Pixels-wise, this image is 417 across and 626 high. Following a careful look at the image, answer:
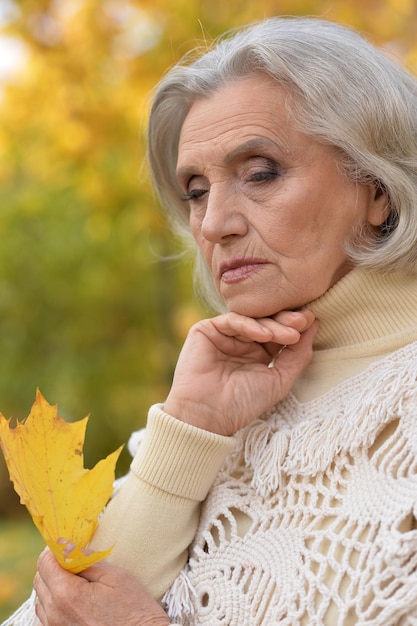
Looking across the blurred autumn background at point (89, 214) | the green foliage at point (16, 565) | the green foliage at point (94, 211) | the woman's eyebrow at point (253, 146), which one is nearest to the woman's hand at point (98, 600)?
the woman's eyebrow at point (253, 146)

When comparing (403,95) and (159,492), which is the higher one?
(403,95)

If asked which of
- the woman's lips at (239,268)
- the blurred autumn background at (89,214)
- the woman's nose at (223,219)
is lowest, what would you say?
the woman's lips at (239,268)

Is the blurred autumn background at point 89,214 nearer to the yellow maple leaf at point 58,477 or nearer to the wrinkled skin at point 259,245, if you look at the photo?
the wrinkled skin at point 259,245

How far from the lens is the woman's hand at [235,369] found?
2074mm

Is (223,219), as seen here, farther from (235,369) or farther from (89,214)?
(89,214)

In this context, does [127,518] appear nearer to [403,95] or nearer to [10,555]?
[403,95]

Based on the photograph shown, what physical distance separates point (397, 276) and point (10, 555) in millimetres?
4594

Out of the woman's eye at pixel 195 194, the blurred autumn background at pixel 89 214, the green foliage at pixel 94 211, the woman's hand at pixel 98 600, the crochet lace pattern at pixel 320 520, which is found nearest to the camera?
the crochet lace pattern at pixel 320 520

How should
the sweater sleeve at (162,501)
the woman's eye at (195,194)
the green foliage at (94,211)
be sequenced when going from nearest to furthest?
the sweater sleeve at (162,501) < the woman's eye at (195,194) < the green foliage at (94,211)

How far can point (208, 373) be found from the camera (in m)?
2.15

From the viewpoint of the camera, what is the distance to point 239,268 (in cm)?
213

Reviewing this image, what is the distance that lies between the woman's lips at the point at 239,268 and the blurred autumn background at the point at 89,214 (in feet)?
8.51

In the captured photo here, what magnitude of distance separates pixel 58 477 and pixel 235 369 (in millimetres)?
562

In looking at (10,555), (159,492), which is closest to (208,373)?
(159,492)
